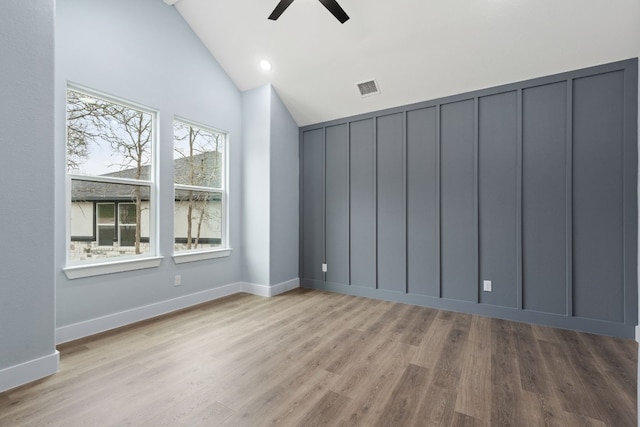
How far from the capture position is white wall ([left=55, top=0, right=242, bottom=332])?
8.82 feet

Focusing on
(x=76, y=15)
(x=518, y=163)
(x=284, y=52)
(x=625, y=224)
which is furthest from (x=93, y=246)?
(x=625, y=224)

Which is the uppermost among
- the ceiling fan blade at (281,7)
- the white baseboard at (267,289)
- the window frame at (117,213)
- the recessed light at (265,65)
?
the recessed light at (265,65)

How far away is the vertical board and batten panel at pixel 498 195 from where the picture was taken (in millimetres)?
3303

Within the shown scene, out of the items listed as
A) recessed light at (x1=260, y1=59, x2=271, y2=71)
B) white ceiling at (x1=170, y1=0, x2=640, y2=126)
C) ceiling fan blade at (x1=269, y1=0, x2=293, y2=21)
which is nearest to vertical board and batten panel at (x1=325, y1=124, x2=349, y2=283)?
white ceiling at (x1=170, y1=0, x2=640, y2=126)

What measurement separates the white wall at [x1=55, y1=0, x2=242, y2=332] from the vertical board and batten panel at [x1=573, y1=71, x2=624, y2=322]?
13.4 ft

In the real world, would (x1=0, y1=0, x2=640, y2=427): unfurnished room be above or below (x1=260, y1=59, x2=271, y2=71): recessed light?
below

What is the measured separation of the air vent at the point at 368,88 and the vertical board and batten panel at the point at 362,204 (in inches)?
16.1

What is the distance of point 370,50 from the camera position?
3.45 metres

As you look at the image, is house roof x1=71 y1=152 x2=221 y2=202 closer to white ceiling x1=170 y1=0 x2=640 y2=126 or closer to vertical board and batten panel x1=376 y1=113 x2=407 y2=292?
white ceiling x1=170 y1=0 x2=640 y2=126

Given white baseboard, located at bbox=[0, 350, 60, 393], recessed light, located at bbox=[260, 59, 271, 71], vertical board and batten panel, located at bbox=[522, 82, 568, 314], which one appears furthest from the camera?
recessed light, located at bbox=[260, 59, 271, 71]

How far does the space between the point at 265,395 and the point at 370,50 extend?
3.54m

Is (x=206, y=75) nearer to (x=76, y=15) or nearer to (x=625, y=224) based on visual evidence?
(x=76, y=15)

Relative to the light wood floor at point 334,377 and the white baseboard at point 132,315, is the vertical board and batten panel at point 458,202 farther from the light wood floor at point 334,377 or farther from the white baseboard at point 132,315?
the white baseboard at point 132,315

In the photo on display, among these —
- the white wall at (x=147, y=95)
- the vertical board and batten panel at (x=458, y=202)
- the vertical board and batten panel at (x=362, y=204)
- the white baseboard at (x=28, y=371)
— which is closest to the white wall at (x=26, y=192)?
the white baseboard at (x=28, y=371)
